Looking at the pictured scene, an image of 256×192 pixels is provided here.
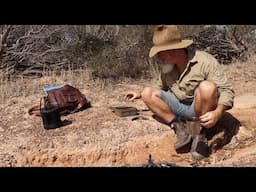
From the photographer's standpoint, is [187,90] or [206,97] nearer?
[206,97]

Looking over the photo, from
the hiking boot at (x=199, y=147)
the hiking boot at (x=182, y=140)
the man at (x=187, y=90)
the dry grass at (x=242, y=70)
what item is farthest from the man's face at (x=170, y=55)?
the dry grass at (x=242, y=70)

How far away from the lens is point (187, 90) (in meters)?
4.29

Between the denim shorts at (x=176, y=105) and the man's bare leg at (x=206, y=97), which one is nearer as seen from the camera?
the man's bare leg at (x=206, y=97)

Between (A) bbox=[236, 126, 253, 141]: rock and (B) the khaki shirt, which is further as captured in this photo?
(A) bbox=[236, 126, 253, 141]: rock

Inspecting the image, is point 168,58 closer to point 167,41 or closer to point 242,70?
point 167,41

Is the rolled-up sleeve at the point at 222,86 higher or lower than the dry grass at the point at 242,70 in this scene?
lower

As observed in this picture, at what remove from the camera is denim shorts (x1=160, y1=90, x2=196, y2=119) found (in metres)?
4.36

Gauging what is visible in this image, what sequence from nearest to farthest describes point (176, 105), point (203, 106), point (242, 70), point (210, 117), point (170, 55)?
point (210, 117) < point (203, 106) < point (170, 55) < point (176, 105) < point (242, 70)

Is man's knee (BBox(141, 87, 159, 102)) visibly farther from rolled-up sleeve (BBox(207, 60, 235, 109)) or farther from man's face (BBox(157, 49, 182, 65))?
rolled-up sleeve (BBox(207, 60, 235, 109))

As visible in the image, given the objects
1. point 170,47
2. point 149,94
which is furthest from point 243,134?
point 170,47

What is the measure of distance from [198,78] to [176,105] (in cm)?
37

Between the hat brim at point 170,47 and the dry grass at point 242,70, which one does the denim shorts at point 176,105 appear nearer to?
the hat brim at point 170,47

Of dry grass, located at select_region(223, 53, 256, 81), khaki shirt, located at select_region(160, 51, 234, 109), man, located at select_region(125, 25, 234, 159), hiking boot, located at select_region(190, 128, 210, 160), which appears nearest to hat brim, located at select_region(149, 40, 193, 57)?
man, located at select_region(125, 25, 234, 159)

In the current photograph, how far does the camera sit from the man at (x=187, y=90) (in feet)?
13.1
